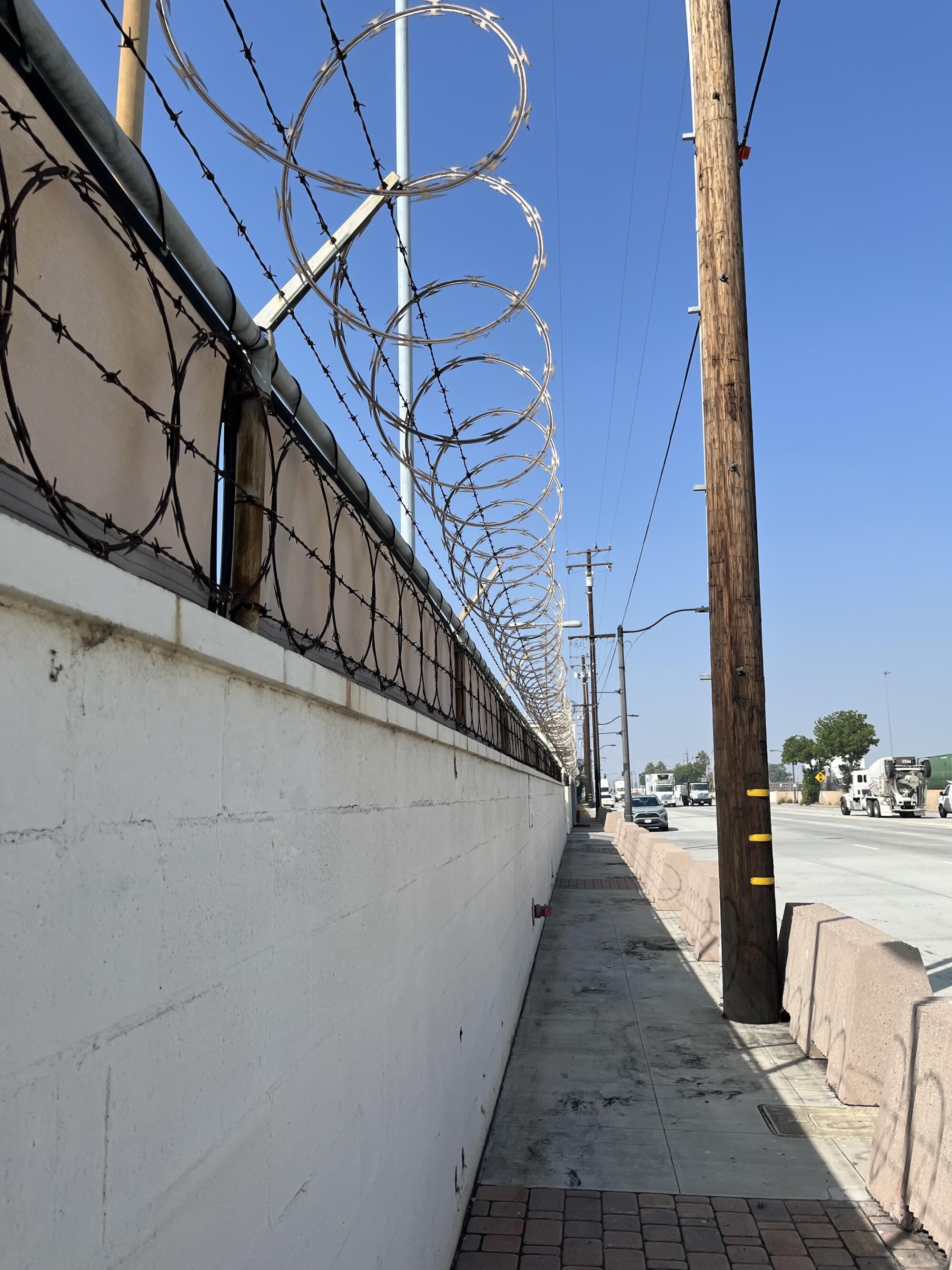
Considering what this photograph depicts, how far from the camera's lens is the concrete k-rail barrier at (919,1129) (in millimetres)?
4129

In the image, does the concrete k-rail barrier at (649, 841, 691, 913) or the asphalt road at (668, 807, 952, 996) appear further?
the concrete k-rail barrier at (649, 841, 691, 913)

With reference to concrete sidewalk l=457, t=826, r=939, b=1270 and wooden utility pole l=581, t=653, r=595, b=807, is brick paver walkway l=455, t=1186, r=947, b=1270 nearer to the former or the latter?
concrete sidewalk l=457, t=826, r=939, b=1270

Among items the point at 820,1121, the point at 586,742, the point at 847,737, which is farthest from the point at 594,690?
the point at 820,1121

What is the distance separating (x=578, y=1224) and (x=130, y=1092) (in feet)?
12.8

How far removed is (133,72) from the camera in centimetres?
255

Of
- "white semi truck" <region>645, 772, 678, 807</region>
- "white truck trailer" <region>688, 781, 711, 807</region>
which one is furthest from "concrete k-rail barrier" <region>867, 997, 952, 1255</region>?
"white truck trailer" <region>688, 781, 711, 807</region>

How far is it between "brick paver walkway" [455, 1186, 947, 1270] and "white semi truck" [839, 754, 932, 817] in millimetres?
47931

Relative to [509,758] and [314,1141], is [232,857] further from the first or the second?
[509,758]

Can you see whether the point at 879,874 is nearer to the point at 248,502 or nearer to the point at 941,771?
the point at 248,502

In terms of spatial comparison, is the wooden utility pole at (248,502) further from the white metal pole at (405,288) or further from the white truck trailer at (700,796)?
the white truck trailer at (700,796)

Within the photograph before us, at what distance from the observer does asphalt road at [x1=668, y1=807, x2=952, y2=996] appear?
12469 mm

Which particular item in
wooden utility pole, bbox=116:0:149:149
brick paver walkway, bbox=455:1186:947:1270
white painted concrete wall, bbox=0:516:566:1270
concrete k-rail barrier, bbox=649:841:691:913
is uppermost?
wooden utility pole, bbox=116:0:149:149

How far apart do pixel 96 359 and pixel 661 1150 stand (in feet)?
17.4

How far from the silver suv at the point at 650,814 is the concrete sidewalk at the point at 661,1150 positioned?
123 ft
